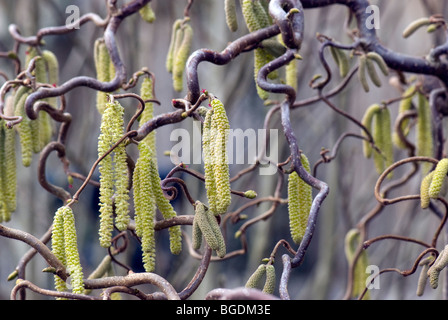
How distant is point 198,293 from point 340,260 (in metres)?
0.99

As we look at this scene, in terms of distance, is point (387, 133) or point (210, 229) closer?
point (210, 229)

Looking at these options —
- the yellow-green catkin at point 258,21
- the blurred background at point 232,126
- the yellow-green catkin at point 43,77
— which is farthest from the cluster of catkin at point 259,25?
the blurred background at point 232,126

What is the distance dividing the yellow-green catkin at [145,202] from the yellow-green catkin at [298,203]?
11.3 inches

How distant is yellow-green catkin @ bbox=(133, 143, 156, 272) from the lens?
3.30 ft

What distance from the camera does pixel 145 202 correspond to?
1.01 m

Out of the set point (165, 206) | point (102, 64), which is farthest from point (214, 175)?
point (102, 64)

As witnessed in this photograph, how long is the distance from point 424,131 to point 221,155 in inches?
34.4

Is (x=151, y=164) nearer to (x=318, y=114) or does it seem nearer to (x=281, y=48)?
(x=281, y=48)

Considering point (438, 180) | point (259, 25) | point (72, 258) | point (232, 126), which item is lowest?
point (72, 258)

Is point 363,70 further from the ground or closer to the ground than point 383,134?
further from the ground

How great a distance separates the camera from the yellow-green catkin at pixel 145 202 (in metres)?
1.01

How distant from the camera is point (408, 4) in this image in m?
3.25

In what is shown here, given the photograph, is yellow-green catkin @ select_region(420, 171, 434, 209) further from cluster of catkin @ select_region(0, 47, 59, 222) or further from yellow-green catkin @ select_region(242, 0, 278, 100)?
cluster of catkin @ select_region(0, 47, 59, 222)

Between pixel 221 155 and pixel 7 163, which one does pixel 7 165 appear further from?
pixel 221 155
